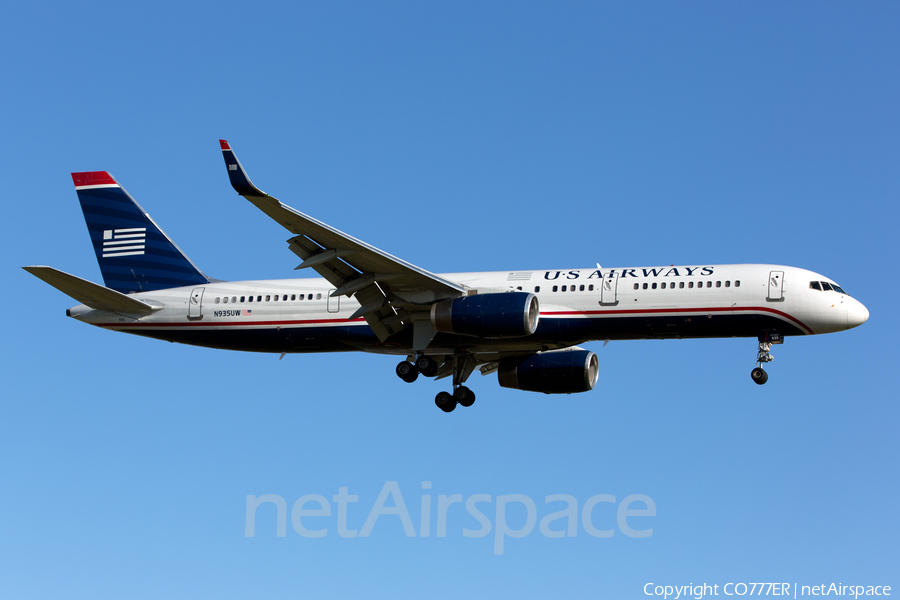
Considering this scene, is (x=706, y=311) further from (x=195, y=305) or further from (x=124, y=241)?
(x=124, y=241)

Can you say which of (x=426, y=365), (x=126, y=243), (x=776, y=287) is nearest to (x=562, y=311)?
(x=426, y=365)

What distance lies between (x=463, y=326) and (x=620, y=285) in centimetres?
544

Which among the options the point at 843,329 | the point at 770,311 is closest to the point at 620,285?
the point at 770,311

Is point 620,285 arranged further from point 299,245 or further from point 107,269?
point 107,269

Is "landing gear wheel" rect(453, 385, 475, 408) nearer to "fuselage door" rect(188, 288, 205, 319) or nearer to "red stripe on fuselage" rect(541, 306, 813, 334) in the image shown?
"red stripe on fuselage" rect(541, 306, 813, 334)

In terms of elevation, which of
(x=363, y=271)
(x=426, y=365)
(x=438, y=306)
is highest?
(x=363, y=271)

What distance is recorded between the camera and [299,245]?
101 feet

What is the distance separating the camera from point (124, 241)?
40812 millimetres

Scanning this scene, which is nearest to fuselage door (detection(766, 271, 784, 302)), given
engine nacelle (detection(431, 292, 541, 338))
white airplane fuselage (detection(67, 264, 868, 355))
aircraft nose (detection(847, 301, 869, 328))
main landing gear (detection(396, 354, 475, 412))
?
white airplane fuselage (detection(67, 264, 868, 355))

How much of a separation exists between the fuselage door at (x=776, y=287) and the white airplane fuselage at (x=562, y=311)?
3cm

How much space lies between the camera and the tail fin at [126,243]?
3994cm

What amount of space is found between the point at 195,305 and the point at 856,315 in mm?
23141

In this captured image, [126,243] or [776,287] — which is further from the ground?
[126,243]

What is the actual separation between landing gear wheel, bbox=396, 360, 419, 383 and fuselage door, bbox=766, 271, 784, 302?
12.1 meters
